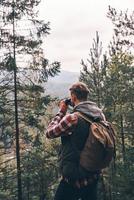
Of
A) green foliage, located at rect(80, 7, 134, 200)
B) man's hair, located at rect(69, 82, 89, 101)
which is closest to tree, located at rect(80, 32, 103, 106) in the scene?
green foliage, located at rect(80, 7, 134, 200)

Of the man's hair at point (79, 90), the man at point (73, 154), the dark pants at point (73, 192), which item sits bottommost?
the dark pants at point (73, 192)

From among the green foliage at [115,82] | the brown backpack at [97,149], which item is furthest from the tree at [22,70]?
the brown backpack at [97,149]

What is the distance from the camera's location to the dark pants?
14.8ft

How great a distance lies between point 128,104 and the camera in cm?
2945

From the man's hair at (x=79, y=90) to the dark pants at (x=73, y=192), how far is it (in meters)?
0.96

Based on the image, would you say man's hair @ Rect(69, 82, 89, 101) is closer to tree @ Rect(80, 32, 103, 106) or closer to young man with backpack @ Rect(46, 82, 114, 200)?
young man with backpack @ Rect(46, 82, 114, 200)

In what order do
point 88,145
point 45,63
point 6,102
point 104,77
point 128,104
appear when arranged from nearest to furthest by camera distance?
point 88,145, point 6,102, point 45,63, point 104,77, point 128,104

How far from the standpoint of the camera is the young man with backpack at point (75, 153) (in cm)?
444

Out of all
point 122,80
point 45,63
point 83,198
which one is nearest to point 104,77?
point 122,80

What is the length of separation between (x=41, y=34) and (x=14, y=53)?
6.24 feet

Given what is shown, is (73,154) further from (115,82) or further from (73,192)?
(115,82)

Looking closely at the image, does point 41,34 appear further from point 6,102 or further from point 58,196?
point 58,196

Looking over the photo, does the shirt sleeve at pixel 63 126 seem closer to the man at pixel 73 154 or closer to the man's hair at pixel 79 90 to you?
the man at pixel 73 154

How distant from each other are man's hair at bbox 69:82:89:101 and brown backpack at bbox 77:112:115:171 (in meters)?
0.42
